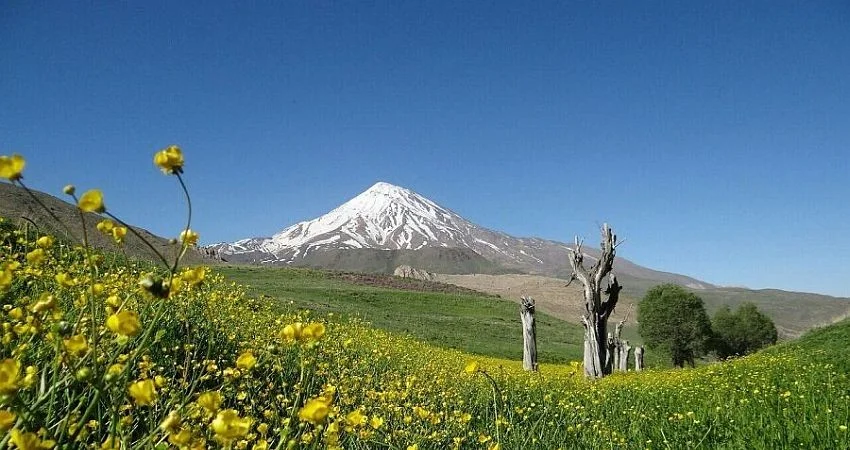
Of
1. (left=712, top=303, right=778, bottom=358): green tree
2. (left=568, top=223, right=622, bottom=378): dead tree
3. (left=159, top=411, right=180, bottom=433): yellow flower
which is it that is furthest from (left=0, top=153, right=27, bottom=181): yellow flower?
(left=712, top=303, right=778, bottom=358): green tree

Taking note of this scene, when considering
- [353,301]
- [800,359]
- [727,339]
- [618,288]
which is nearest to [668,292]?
[727,339]

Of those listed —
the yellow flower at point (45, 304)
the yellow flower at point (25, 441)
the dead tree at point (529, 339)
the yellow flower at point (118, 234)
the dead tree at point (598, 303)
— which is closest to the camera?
the yellow flower at point (25, 441)

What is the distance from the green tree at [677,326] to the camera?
4325 cm

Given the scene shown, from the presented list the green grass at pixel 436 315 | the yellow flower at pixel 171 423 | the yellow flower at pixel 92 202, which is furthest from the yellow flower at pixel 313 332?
the green grass at pixel 436 315

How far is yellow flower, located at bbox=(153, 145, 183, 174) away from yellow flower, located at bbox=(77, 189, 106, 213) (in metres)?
0.21

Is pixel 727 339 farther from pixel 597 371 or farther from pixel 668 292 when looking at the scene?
pixel 597 371

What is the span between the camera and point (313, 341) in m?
1.97

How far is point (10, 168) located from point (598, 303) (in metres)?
17.0

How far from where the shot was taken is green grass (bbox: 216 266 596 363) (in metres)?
29.8

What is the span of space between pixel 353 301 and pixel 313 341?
38.8 metres

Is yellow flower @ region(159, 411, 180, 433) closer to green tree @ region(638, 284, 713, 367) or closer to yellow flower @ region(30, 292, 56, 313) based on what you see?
yellow flower @ region(30, 292, 56, 313)

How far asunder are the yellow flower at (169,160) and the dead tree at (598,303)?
16.2m

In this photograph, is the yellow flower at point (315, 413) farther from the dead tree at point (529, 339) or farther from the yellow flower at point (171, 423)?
the dead tree at point (529, 339)

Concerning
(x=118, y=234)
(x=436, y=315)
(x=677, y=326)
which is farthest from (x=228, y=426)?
(x=677, y=326)
